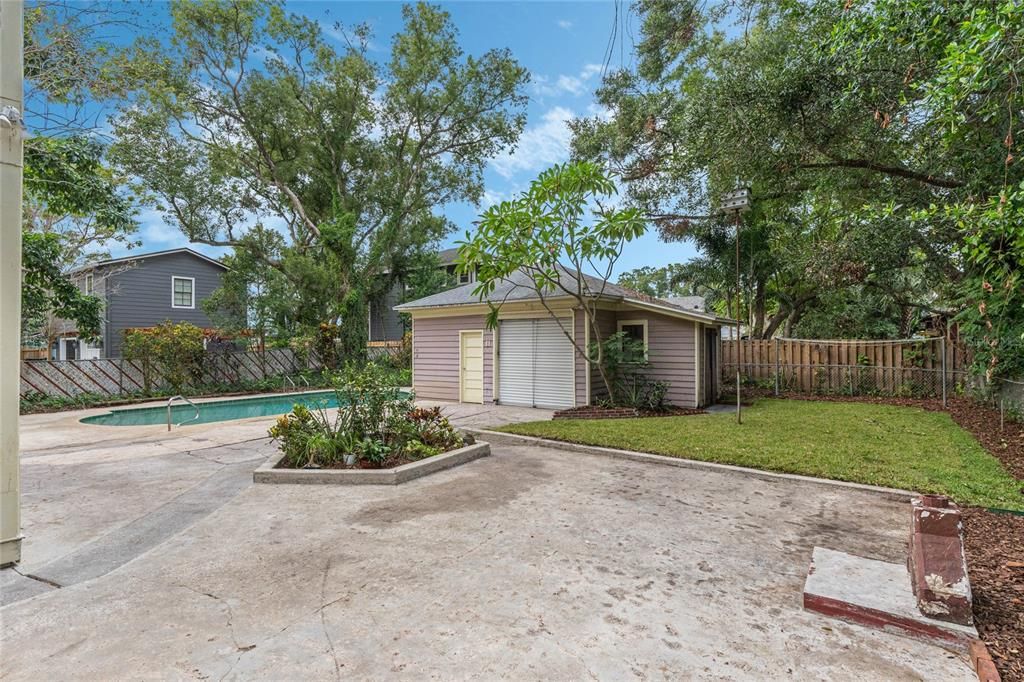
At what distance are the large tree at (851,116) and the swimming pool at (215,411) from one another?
9071mm

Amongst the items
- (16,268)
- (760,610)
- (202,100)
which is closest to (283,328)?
(202,100)

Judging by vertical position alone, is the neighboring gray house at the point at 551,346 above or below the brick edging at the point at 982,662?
above

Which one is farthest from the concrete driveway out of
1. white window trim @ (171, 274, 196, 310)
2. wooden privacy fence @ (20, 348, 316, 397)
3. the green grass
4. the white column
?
white window trim @ (171, 274, 196, 310)

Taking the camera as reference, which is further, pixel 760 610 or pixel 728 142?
pixel 728 142

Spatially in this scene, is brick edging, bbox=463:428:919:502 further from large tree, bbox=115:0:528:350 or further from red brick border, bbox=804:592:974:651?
large tree, bbox=115:0:528:350

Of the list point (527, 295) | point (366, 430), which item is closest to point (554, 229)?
point (527, 295)

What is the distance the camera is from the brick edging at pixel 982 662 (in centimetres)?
196

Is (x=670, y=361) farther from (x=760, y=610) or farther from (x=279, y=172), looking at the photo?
(x=279, y=172)

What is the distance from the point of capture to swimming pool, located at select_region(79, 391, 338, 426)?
1056cm

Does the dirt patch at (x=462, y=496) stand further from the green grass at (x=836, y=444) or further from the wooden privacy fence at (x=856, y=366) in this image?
the wooden privacy fence at (x=856, y=366)

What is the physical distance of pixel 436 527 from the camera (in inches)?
146

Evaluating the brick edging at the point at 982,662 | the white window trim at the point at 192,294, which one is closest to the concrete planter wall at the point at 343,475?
the brick edging at the point at 982,662

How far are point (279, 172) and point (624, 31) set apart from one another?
17.9 metres

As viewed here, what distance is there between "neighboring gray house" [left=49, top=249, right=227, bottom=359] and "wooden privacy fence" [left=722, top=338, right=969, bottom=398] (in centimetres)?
1978
